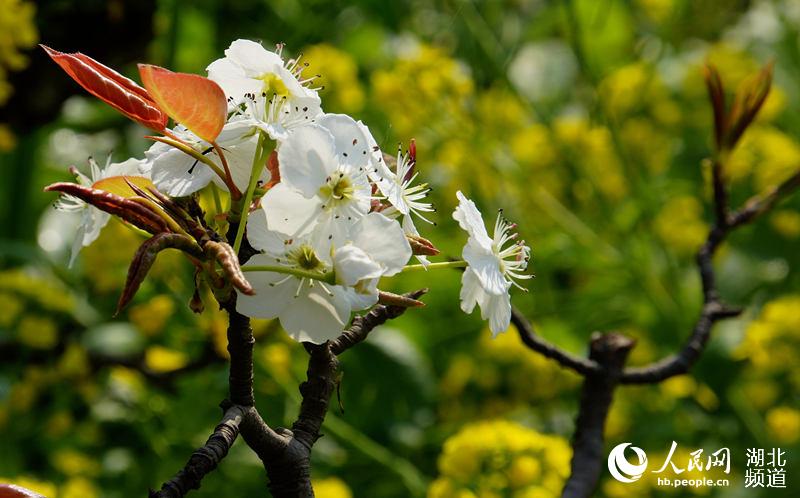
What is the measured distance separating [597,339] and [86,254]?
3.27 feet

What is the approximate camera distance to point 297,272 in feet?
1.59

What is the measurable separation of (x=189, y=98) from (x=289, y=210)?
7 cm

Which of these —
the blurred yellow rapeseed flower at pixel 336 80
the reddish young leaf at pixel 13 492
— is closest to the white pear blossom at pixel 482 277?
the reddish young leaf at pixel 13 492

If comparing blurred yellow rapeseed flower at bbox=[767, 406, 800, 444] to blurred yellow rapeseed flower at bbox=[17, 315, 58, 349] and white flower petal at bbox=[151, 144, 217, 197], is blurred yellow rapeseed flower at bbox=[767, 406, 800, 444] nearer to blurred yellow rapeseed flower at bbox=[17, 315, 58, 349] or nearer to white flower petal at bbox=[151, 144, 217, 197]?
blurred yellow rapeseed flower at bbox=[17, 315, 58, 349]

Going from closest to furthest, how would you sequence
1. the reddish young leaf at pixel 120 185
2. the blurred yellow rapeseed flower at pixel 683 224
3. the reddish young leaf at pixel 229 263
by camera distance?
the reddish young leaf at pixel 229 263 → the reddish young leaf at pixel 120 185 → the blurred yellow rapeseed flower at pixel 683 224

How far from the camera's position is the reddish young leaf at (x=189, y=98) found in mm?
487

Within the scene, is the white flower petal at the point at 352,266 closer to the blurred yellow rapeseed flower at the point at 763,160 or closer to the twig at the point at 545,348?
the twig at the point at 545,348

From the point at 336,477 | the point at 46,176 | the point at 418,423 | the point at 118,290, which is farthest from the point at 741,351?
the point at 46,176

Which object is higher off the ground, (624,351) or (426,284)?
(426,284)

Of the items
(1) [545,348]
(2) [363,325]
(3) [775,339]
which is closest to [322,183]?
(2) [363,325]

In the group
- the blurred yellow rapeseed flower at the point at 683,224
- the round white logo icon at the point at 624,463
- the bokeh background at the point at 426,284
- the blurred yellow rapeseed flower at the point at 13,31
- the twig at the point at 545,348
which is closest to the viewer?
the twig at the point at 545,348

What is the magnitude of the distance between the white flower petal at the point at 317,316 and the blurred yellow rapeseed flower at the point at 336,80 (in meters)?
1.23

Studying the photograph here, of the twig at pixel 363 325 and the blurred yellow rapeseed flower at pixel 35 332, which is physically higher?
the blurred yellow rapeseed flower at pixel 35 332

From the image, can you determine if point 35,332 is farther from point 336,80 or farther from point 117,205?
point 117,205
